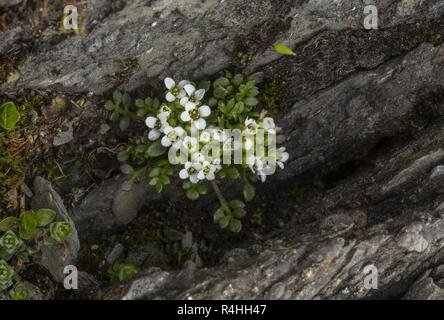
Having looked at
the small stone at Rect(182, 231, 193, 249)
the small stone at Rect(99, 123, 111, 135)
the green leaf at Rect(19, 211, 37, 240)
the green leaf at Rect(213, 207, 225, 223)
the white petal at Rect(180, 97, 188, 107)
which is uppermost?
the white petal at Rect(180, 97, 188, 107)

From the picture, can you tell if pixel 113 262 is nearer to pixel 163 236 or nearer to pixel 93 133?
pixel 163 236

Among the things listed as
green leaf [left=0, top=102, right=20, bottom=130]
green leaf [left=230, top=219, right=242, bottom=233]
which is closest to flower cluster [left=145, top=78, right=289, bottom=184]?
green leaf [left=230, top=219, right=242, bottom=233]

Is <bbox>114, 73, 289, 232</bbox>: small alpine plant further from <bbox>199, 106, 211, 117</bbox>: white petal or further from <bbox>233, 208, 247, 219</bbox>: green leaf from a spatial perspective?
<bbox>233, 208, 247, 219</bbox>: green leaf

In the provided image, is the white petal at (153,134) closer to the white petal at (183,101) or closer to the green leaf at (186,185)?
the white petal at (183,101)

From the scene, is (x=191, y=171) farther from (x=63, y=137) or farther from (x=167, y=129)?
(x=63, y=137)
